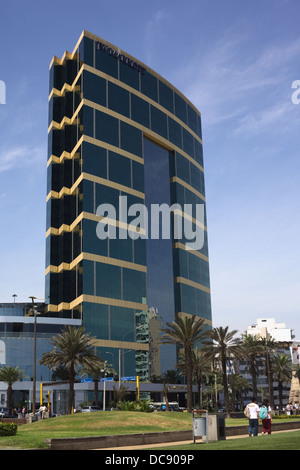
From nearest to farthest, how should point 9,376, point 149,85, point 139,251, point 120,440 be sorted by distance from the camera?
point 120,440 < point 9,376 < point 139,251 < point 149,85

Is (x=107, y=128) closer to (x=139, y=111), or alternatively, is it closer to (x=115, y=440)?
(x=139, y=111)

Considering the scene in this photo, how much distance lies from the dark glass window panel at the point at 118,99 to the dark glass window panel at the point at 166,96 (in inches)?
599

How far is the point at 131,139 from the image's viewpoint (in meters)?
121

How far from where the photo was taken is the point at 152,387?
10750 cm

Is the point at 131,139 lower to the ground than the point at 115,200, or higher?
higher

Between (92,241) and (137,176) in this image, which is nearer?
(92,241)

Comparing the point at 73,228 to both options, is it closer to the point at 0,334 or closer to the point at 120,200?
the point at 120,200

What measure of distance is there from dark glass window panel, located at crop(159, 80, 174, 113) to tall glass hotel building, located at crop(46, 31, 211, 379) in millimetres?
308

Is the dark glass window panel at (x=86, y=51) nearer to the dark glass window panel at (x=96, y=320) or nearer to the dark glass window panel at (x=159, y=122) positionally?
the dark glass window panel at (x=159, y=122)

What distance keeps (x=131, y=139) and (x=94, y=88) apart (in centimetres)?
1380

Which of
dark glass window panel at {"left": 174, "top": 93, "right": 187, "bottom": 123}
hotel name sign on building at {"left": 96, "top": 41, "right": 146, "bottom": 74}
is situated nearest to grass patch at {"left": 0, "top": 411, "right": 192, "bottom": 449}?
hotel name sign on building at {"left": 96, "top": 41, "right": 146, "bottom": 74}

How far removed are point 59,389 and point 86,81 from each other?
2410 inches

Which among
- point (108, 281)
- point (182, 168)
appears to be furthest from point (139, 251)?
point (182, 168)
